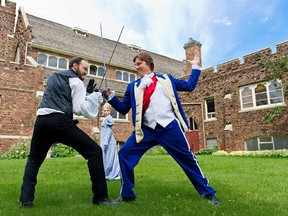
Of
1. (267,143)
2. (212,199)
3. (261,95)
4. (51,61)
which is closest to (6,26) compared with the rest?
(51,61)

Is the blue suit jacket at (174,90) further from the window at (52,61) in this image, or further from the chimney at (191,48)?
the chimney at (191,48)

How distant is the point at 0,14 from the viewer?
22594mm

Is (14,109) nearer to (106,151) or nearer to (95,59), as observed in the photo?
(95,59)

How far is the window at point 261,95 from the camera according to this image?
17.0 meters

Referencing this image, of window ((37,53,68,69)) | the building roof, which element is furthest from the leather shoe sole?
window ((37,53,68,69))

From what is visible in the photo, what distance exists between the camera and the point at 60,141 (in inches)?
142

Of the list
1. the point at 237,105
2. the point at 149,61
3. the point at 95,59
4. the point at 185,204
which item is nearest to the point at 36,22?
the point at 95,59

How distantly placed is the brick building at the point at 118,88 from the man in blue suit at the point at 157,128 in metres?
9.49

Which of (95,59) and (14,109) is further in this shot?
(95,59)

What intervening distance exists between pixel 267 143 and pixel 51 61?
713 inches

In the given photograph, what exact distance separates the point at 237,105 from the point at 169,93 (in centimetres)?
1627

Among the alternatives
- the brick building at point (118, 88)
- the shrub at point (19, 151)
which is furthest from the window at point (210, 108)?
the shrub at point (19, 151)

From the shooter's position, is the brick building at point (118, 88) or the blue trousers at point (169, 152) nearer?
the blue trousers at point (169, 152)

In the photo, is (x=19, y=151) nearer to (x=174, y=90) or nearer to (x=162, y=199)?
(x=162, y=199)
